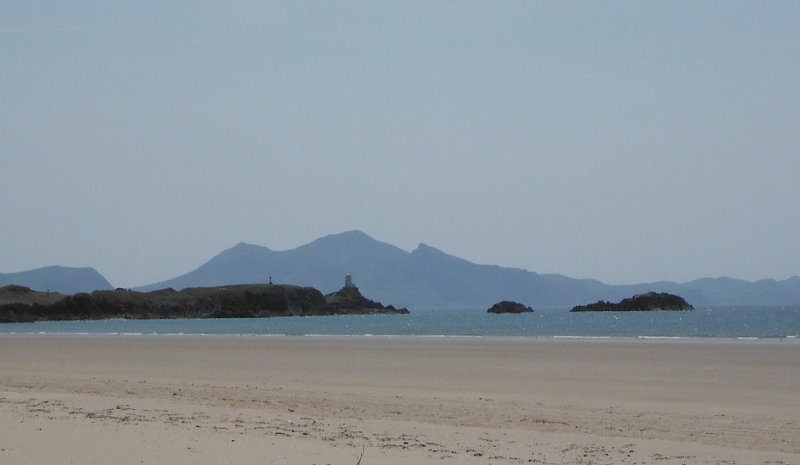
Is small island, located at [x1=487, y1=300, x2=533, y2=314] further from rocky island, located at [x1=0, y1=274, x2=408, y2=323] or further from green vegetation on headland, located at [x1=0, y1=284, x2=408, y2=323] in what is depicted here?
green vegetation on headland, located at [x1=0, y1=284, x2=408, y2=323]

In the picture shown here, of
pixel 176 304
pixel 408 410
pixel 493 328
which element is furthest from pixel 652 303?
pixel 408 410

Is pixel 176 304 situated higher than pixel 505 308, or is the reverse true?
pixel 505 308

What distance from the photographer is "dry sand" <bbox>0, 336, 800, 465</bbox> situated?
26.3 feet

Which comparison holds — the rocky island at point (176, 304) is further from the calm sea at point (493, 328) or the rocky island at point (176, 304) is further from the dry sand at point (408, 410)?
the dry sand at point (408, 410)

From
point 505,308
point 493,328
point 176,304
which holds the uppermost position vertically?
point 505,308

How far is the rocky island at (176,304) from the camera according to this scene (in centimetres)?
10756

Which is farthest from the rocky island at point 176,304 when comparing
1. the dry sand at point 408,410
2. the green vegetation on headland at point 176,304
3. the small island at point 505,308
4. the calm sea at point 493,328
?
the dry sand at point 408,410

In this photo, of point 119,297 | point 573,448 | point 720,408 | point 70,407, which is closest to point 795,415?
point 720,408

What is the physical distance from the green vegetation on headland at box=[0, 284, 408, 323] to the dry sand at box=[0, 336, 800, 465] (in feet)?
288

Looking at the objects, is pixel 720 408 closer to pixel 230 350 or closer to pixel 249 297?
pixel 230 350

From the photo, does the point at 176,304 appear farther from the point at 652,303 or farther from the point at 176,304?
the point at 652,303

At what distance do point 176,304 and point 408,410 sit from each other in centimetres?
11718

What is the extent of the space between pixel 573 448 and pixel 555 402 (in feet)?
19.3

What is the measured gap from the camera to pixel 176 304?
124 metres
